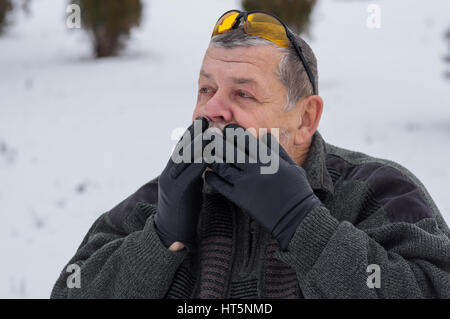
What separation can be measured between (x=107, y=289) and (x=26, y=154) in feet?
16.5

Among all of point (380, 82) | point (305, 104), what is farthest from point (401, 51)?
point (305, 104)

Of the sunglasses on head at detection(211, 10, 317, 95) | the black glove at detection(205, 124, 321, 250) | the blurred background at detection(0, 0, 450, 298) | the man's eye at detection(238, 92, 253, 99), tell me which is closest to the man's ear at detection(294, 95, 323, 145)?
the sunglasses on head at detection(211, 10, 317, 95)

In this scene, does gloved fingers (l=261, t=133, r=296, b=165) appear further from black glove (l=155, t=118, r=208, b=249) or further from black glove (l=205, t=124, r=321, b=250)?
black glove (l=155, t=118, r=208, b=249)

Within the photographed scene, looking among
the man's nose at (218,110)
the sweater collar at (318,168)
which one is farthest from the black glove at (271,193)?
the sweater collar at (318,168)

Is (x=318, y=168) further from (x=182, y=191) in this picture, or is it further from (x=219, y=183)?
(x=182, y=191)

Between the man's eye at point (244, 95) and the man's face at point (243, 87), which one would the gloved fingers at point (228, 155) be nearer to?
A: the man's face at point (243, 87)

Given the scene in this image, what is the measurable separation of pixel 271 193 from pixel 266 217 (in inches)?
3.3

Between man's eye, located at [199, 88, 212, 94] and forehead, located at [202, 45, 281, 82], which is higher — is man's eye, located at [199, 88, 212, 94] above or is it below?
below

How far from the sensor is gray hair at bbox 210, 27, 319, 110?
1982mm

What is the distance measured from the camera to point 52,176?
588 centimetres

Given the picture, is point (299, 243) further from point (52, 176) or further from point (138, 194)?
point (52, 176)

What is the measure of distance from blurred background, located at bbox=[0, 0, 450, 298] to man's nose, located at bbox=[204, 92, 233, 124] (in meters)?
1.58

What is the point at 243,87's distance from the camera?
1959 mm

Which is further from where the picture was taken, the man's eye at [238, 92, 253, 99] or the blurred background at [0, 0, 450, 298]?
the blurred background at [0, 0, 450, 298]
